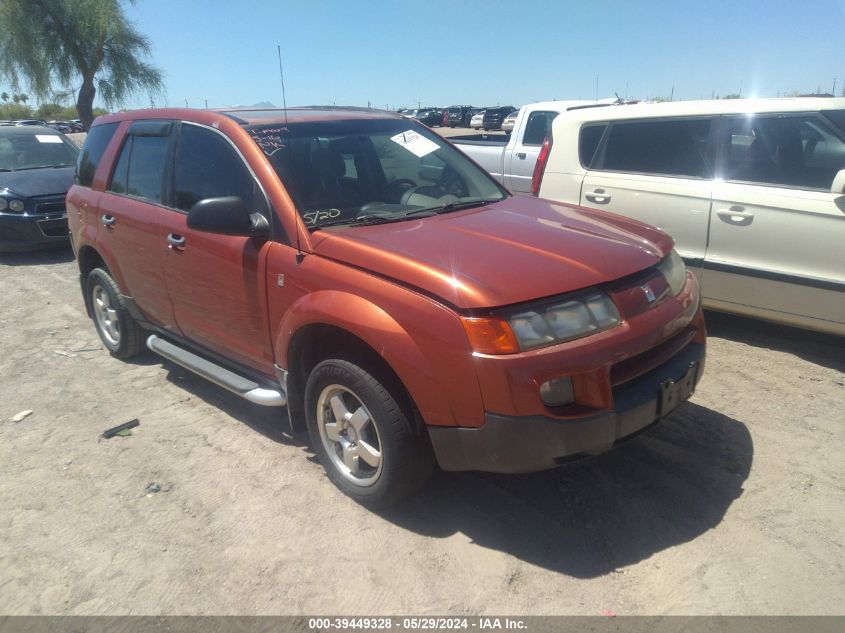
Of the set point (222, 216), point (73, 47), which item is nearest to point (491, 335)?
point (222, 216)

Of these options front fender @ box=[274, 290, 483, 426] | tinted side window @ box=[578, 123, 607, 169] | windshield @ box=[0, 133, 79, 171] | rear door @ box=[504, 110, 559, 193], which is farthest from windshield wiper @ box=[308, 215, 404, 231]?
windshield @ box=[0, 133, 79, 171]

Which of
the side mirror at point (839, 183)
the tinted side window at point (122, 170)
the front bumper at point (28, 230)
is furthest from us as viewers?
the front bumper at point (28, 230)

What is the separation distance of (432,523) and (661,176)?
11.4 ft

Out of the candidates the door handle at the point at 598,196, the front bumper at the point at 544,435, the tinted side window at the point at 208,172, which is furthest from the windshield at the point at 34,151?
the front bumper at the point at 544,435

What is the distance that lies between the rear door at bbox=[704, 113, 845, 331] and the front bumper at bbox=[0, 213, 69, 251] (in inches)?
321

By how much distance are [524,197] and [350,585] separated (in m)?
2.50

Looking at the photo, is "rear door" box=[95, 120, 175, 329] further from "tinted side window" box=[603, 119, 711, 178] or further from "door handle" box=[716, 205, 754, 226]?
"door handle" box=[716, 205, 754, 226]

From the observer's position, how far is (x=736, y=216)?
15.3 feet

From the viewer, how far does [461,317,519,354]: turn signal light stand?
8.11 feet

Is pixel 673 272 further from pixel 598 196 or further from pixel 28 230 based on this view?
pixel 28 230

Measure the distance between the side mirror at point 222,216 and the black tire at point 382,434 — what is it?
796 millimetres

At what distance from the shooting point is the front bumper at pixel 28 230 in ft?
28.4

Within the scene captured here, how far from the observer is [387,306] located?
2.72m

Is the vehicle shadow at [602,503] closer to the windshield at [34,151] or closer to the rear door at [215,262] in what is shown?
the rear door at [215,262]
